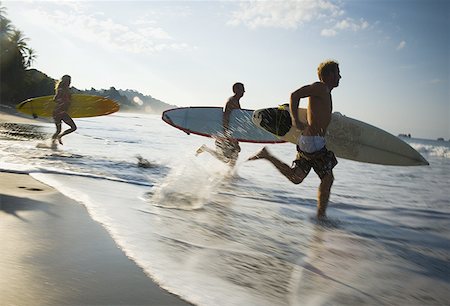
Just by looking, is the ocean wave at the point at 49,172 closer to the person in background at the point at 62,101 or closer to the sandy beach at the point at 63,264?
the sandy beach at the point at 63,264

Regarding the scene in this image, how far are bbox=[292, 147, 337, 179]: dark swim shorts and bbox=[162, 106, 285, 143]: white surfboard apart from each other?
3705mm

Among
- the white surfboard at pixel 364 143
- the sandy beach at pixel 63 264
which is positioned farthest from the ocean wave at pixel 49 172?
the white surfboard at pixel 364 143

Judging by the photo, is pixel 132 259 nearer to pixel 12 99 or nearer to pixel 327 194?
pixel 327 194

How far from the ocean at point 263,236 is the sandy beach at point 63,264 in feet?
0.41

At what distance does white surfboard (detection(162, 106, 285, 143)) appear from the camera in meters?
7.75

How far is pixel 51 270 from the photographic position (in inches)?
72.0

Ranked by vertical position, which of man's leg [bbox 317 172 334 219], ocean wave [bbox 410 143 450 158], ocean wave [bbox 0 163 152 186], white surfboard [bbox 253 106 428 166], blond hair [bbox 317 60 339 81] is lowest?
ocean wave [bbox 0 163 152 186]

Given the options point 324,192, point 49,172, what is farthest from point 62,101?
point 324,192

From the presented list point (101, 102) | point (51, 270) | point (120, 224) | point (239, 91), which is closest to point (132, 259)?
point (51, 270)

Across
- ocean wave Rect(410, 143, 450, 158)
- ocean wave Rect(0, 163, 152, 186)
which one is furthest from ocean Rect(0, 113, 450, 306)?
ocean wave Rect(410, 143, 450, 158)

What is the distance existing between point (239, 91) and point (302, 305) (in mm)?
5658

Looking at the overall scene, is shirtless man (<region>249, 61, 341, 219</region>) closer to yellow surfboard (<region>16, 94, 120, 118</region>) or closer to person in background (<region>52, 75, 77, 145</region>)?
person in background (<region>52, 75, 77, 145</region>)

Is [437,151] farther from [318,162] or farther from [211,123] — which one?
Result: [318,162]

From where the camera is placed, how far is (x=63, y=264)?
193 cm
